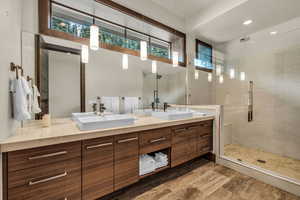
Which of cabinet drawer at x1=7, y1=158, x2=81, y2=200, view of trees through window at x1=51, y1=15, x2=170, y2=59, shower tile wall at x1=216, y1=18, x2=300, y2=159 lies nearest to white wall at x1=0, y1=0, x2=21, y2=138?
cabinet drawer at x1=7, y1=158, x2=81, y2=200

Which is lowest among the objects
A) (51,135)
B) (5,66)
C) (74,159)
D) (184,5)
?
(74,159)

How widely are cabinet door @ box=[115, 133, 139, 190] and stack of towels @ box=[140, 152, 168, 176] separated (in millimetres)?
125

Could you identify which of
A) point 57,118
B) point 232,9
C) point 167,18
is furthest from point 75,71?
point 232,9

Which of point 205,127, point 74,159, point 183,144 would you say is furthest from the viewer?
point 205,127

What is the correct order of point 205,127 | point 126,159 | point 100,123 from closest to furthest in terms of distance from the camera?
point 100,123 < point 126,159 < point 205,127

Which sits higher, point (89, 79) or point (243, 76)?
point (243, 76)

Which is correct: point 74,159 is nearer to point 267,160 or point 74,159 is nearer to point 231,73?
point 267,160

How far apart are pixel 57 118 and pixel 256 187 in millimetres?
2538

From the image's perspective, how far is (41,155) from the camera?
2.91 ft

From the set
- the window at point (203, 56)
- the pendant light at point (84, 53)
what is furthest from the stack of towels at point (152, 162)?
the window at point (203, 56)

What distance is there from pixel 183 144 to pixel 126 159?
0.82m

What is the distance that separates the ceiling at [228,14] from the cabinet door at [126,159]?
7.79ft

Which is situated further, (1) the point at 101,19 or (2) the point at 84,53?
(1) the point at 101,19

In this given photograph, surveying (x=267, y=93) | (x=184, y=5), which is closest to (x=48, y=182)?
(x=184, y=5)
